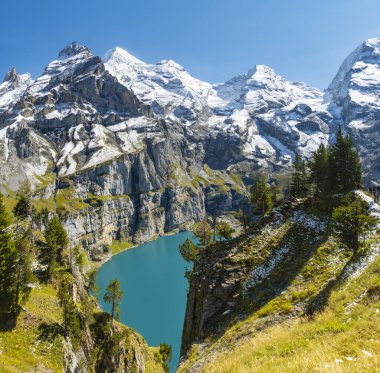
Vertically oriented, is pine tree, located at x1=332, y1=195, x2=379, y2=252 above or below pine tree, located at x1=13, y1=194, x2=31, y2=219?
below

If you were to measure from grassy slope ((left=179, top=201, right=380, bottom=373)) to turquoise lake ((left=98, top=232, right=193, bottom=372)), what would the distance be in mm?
46808

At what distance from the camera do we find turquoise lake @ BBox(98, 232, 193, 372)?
340 ft

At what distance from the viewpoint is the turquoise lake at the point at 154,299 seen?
10350 cm

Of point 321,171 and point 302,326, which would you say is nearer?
point 302,326

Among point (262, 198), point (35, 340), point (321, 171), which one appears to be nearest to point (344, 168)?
point (321, 171)

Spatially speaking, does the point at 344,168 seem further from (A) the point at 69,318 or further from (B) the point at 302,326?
(A) the point at 69,318

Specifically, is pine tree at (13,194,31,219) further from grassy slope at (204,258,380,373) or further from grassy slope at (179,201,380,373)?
grassy slope at (204,258,380,373)

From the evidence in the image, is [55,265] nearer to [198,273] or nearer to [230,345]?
[198,273]

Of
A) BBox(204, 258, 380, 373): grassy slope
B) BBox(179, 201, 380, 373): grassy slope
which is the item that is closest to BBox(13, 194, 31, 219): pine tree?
BBox(179, 201, 380, 373): grassy slope

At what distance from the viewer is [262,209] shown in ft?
302

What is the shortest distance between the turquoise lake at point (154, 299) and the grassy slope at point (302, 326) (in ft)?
154

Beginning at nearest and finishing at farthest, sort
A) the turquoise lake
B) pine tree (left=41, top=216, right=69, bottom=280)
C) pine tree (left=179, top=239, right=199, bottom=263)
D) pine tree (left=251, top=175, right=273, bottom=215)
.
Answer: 1. pine tree (left=179, top=239, right=199, bottom=263)
2. pine tree (left=41, top=216, right=69, bottom=280)
3. pine tree (left=251, top=175, right=273, bottom=215)
4. the turquoise lake

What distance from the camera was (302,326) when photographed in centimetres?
2048

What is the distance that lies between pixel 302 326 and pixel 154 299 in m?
124
